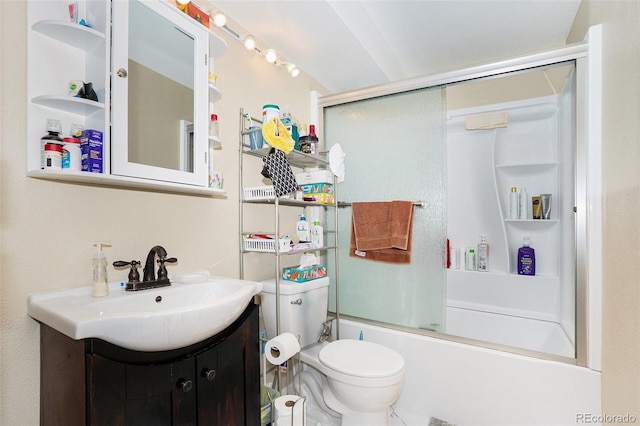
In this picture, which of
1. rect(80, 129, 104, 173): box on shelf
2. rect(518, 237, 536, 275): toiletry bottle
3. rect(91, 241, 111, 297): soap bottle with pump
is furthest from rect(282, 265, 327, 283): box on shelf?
rect(518, 237, 536, 275): toiletry bottle

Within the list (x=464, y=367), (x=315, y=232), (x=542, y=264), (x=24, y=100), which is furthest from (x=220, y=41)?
(x=542, y=264)

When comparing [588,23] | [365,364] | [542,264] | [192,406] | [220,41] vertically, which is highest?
[588,23]

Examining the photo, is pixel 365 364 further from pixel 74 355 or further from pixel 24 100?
pixel 24 100

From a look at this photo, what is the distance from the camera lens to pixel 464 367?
5.76ft

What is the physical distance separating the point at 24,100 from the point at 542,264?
326 cm

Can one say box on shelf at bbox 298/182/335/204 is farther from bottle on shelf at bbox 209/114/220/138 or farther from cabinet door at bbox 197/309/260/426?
cabinet door at bbox 197/309/260/426

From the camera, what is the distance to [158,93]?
4.08 feet

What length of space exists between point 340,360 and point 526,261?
6.34ft

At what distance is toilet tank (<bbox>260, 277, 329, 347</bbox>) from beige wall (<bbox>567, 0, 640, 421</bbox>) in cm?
134

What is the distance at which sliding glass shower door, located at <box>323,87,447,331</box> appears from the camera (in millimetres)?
1951

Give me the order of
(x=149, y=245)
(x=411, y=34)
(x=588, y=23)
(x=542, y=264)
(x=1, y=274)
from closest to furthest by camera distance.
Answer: (x=1, y=274), (x=149, y=245), (x=588, y=23), (x=411, y=34), (x=542, y=264)

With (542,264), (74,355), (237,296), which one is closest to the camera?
(74,355)

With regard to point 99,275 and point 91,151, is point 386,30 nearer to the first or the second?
point 91,151

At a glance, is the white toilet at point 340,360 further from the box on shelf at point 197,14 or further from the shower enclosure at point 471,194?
the box on shelf at point 197,14
